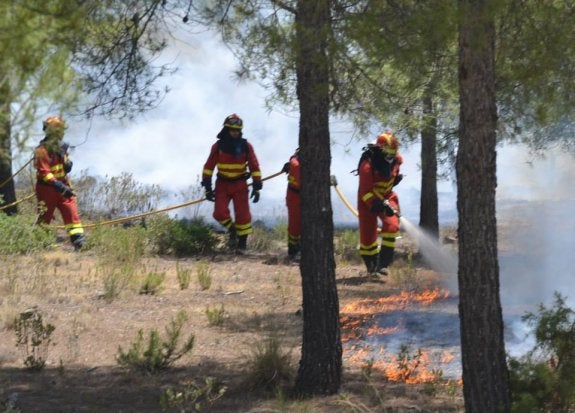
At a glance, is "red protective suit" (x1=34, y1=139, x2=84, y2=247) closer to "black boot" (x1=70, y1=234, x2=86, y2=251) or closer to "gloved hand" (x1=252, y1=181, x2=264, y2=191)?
"black boot" (x1=70, y1=234, x2=86, y2=251)

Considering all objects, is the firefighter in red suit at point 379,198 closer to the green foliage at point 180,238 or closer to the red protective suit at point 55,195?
the green foliage at point 180,238

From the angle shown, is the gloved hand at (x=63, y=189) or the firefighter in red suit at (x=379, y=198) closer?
the firefighter in red suit at (x=379, y=198)

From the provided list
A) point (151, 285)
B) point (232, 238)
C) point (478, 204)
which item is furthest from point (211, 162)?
point (478, 204)

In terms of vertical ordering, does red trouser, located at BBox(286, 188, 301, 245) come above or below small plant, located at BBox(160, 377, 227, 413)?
above

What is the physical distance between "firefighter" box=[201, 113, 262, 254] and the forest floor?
0.80 meters

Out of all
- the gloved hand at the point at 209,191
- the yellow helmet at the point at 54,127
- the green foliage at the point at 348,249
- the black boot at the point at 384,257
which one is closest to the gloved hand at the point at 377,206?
the black boot at the point at 384,257

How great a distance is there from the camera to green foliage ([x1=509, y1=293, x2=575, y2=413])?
5.97 m

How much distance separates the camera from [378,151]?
1170cm

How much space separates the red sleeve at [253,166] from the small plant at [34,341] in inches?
230

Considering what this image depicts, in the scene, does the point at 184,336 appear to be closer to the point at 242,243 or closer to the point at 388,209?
the point at 388,209

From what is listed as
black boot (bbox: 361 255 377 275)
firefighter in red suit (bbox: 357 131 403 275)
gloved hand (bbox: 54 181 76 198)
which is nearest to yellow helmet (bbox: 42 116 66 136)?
firefighter in red suit (bbox: 357 131 403 275)

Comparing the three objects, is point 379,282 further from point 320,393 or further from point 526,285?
point 320,393

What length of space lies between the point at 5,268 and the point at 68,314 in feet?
7.38

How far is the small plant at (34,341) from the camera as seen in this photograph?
7.61 metres
